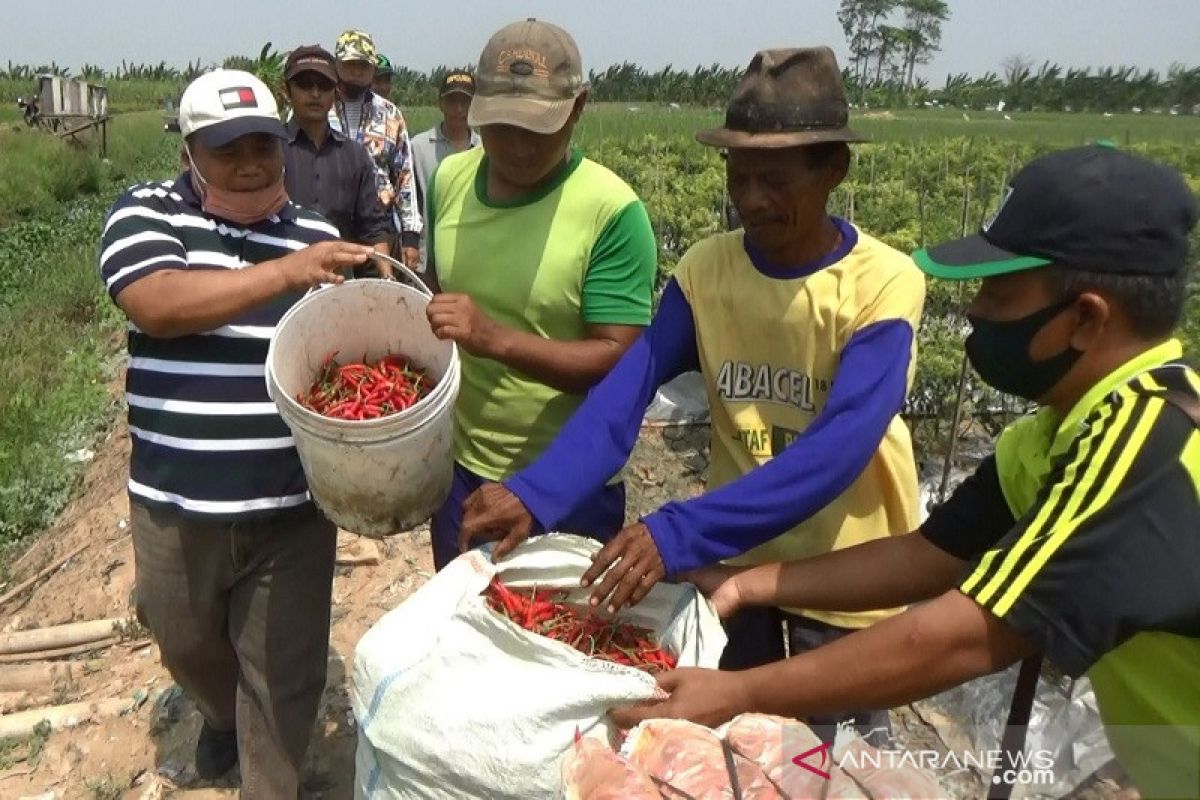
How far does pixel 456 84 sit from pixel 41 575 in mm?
3798

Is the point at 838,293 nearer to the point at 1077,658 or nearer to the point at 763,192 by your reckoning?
the point at 763,192

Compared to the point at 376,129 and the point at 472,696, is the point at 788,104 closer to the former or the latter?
the point at 472,696

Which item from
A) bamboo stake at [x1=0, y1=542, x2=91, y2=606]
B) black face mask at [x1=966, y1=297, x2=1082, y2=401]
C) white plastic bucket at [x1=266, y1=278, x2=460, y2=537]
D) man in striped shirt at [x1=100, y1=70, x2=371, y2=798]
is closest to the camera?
black face mask at [x1=966, y1=297, x2=1082, y2=401]

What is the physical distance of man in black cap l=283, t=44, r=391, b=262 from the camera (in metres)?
4.52

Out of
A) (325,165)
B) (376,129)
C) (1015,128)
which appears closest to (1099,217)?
(325,165)

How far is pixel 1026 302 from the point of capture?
132 cm

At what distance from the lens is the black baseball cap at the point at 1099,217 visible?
121 cm

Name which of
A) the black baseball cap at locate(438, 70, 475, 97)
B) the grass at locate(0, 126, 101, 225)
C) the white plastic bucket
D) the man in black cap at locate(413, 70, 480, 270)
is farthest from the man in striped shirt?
the grass at locate(0, 126, 101, 225)

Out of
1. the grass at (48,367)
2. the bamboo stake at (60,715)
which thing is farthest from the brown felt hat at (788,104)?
the grass at (48,367)

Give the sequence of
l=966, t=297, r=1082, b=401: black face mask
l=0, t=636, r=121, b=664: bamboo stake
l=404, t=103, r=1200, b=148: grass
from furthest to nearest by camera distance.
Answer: l=404, t=103, r=1200, b=148: grass, l=0, t=636, r=121, b=664: bamboo stake, l=966, t=297, r=1082, b=401: black face mask

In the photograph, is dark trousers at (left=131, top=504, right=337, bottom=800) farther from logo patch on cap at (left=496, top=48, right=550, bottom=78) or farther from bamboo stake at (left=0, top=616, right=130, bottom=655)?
bamboo stake at (left=0, top=616, right=130, bottom=655)

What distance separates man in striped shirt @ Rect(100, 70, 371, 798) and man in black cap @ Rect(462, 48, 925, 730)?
2.32ft

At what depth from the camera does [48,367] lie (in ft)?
24.8

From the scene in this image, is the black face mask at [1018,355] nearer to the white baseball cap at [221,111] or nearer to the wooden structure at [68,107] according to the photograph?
the white baseball cap at [221,111]
